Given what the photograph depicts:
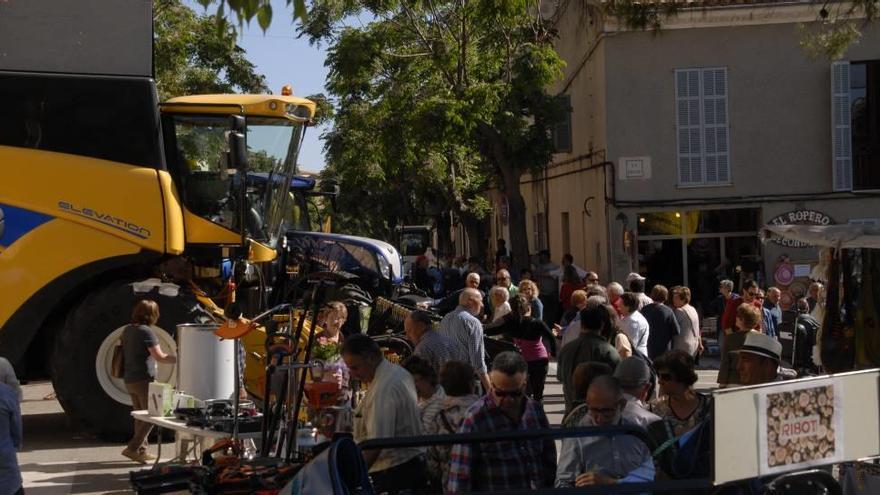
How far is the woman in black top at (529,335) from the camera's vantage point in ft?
43.4

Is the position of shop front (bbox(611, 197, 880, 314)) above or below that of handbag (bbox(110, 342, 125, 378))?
above

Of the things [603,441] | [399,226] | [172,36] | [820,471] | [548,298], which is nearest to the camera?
[820,471]

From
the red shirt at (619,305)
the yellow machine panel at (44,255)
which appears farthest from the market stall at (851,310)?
the yellow machine panel at (44,255)

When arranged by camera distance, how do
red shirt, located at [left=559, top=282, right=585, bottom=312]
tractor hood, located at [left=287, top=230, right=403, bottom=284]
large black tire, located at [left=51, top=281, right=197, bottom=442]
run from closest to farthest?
large black tire, located at [left=51, top=281, right=197, bottom=442]
tractor hood, located at [left=287, top=230, right=403, bottom=284]
red shirt, located at [left=559, top=282, right=585, bottom=312]

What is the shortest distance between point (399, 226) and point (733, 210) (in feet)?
105

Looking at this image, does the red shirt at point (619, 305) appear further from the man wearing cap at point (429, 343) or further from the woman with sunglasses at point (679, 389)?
the woman with sunglasses at point (679, 389)

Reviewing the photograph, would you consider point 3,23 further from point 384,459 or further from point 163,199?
point 384,459

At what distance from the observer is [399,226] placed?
56.1m

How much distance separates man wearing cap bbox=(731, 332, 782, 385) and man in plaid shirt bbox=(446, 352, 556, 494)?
4.77ft

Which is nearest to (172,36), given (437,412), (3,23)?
(3,23)

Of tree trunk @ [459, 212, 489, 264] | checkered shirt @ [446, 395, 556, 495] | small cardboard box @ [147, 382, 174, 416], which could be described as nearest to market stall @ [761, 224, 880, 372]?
small cardboard box @ [147, 382, 174, 416]

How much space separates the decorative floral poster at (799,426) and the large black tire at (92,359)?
9.00m

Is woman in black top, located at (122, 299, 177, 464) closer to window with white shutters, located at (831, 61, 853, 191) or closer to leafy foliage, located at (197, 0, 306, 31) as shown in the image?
leafy foliage, located at (197, 0, 306, 31)

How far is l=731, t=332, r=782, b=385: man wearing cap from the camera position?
24.5 feet
